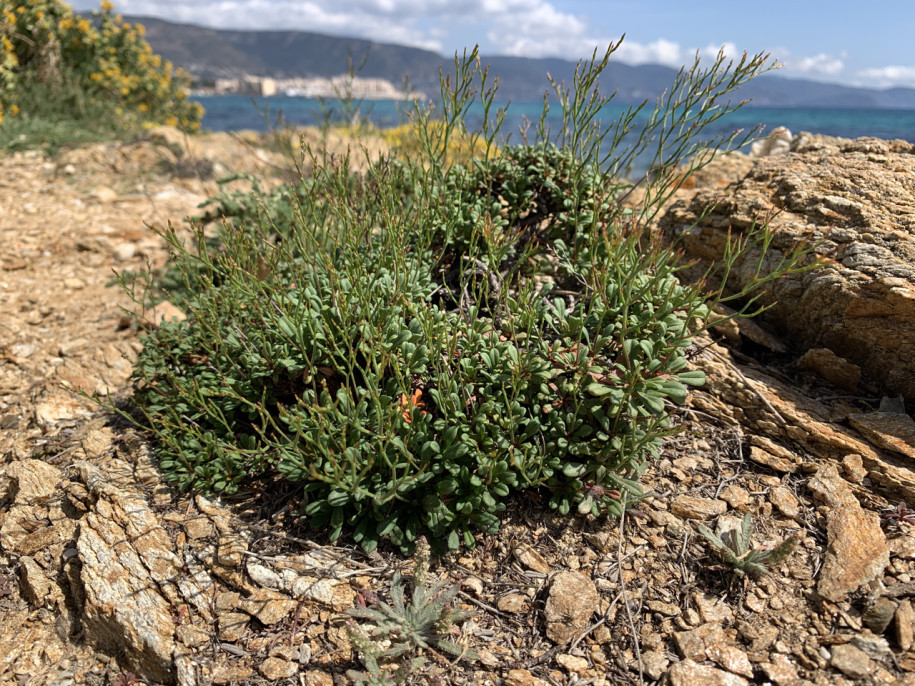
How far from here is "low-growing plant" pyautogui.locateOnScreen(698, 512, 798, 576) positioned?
1853mm

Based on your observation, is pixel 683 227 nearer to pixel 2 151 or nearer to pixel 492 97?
pixel 492 97

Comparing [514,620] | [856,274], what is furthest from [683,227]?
[514,620]

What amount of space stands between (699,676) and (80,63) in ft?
31.6

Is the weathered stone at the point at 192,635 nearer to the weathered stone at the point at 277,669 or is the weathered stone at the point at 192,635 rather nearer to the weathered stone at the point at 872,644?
the weathered stone at the point at 277,669

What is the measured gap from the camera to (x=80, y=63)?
7.75 m

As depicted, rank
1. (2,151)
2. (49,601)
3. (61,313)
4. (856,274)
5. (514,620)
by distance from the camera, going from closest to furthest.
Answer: (514,620), (49,601), (856,274), (61,313), (2,151)

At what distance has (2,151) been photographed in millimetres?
5805

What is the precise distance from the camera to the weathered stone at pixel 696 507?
211 centimetres

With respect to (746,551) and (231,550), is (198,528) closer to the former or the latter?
(231,550)

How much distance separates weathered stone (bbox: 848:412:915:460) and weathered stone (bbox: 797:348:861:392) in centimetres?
20

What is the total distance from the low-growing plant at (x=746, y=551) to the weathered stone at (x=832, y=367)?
2.76 feet

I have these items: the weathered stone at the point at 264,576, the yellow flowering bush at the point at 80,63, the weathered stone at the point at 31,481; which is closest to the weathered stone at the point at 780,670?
the weathered stone at the point at 264,576

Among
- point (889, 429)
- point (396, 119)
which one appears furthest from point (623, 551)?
point (396, 119)

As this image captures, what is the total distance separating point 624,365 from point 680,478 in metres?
0.57
